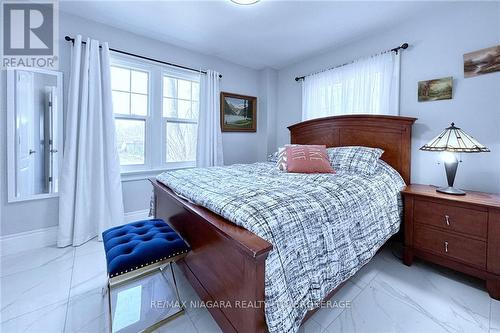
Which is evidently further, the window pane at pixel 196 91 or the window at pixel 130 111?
the window pane at pixel 196 91

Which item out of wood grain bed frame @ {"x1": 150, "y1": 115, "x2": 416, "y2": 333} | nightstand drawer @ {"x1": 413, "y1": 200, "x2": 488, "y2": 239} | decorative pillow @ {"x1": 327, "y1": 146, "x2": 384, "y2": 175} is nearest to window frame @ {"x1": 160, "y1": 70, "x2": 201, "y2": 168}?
wood grain bed frame @ {"x1": 150, "y1": 115, "x2": 416, "y2": 333}

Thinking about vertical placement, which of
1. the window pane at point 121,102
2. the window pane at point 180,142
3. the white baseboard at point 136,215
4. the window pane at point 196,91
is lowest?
the white baseboard at point 136,215

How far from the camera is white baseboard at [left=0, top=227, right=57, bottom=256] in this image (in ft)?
7.20

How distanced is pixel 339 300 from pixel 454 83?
2191 mm

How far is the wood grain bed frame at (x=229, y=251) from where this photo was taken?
0.95 m

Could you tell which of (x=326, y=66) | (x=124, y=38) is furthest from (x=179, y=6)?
(x=326, y=66)

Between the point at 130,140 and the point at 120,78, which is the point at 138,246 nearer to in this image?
the point at 130,140

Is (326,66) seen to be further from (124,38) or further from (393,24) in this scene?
(124,38)

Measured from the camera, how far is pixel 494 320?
55.1 inches

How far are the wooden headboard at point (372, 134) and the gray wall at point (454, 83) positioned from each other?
12 cm

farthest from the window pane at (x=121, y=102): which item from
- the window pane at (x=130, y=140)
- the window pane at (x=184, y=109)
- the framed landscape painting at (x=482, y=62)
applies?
the framed landscape painting at (x=482, y=62)

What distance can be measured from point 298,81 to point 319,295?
3159 mm

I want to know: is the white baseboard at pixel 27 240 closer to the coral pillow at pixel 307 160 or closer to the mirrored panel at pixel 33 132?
the mirrored panel at pixel 33 132

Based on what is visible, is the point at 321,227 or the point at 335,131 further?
the point at 335,131
